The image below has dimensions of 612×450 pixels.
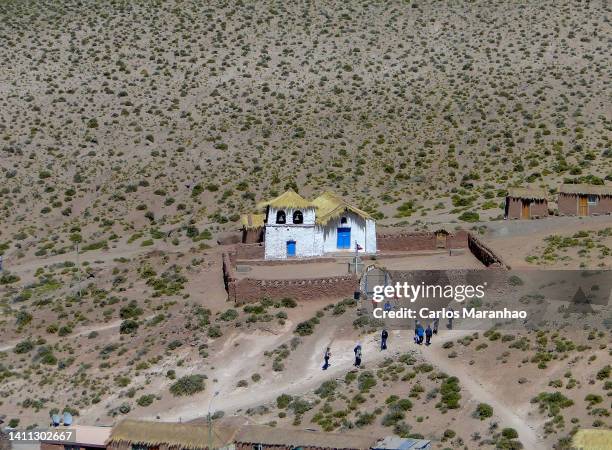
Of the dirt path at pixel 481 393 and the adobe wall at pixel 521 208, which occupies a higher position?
the adobe wall at pixel 521 208

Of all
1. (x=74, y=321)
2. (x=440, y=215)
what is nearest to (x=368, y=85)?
(x=440, y=215)

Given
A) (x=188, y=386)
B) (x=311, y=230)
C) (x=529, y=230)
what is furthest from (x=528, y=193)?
(x=188, y=386)

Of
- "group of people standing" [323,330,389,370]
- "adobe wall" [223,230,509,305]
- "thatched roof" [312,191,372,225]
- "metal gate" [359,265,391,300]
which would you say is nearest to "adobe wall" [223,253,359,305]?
"adobe wall" [223,230,509,305]

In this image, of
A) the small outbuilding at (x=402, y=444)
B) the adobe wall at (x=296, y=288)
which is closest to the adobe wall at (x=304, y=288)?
the adobe wall at (x=296, y=288)

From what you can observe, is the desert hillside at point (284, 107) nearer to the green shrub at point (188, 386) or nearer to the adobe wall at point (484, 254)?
the adobe wall at point (484, 254)

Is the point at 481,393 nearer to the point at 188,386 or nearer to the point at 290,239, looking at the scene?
the point at 188,386

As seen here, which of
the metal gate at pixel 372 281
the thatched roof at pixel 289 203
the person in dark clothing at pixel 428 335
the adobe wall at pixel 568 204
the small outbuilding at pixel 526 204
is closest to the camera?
the person in dark clothing at pixel 428 335

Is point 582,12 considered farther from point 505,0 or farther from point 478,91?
point 478,91

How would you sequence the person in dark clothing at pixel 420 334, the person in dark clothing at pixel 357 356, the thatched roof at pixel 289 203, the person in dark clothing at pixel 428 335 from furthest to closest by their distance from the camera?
1. the thatched roof at pixel 289 203
2. the person in dark clothing at pixel 420 334
3. the person in dark clothing at pixel 428 335
4. the person in dark clothing at pixel 357 356

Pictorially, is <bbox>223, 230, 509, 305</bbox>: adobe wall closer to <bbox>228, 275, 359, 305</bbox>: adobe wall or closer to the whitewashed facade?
<bbox>228, 275, 359, 305</bbox>: adobe wall
